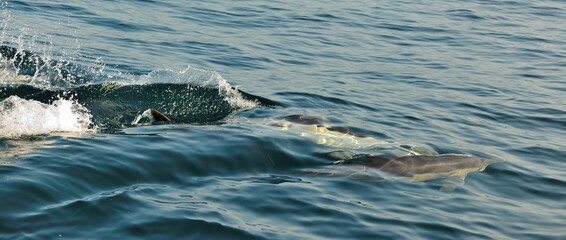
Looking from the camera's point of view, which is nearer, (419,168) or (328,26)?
(419,168)

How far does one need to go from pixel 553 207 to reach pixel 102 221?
4.78 meters

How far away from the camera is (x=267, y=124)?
12219 mm

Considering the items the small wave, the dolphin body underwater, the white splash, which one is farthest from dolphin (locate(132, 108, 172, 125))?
the small wave

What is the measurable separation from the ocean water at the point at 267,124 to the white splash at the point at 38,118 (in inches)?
1.1

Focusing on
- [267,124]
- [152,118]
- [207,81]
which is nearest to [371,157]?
[267,124]

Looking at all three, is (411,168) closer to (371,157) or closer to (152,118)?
(371,157)

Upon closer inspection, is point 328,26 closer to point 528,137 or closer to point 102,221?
point 528,137

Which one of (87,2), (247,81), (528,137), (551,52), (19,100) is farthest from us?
(87,2)

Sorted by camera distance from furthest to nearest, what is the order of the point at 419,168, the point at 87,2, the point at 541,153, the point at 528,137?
the point at 87,2, the point at 528,137, the point at 541,153, the point at 419,168

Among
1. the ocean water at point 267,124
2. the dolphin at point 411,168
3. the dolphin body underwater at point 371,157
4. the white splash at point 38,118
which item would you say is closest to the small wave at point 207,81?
the ocean water at point 267,124

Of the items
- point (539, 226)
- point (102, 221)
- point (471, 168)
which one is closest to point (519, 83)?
point (471, 168)

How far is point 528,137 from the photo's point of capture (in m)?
13.1

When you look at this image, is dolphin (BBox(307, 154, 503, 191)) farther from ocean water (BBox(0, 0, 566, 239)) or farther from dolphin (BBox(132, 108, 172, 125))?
dolphin (BBox(132, 108, 172, 125))

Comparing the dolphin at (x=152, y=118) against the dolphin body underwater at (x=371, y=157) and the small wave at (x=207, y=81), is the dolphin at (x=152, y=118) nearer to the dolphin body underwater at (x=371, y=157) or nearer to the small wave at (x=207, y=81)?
the dolphin body underwater at (x=371, y=157)
